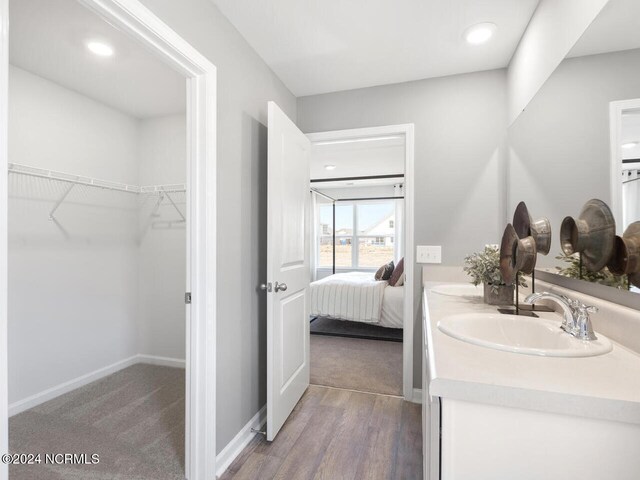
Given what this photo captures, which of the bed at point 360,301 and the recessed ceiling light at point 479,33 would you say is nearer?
the recessed ceiling light at point 479,33

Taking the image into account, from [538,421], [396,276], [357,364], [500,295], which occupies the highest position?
[500,295]

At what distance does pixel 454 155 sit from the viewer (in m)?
2.35

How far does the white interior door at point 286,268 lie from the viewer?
1.88 metres

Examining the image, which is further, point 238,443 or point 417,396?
point 417,396

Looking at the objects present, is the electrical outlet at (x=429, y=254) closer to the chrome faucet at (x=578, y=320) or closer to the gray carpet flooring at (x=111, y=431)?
the chrome faucet at (x=578, y=320)

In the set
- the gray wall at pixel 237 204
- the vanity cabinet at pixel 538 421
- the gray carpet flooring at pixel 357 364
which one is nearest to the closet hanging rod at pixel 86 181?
the gray wall at pixel 237 204

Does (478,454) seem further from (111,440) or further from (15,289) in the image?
(15,289)

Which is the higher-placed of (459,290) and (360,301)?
(459,290)

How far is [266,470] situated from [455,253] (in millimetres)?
1808

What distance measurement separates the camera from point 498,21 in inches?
70.0

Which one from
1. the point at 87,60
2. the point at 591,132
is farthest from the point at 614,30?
the point at 87,60

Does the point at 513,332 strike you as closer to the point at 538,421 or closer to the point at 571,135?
the point at 538,421

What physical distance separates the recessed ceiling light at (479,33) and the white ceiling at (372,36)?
1.1 inches

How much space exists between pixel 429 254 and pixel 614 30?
5.12ft
